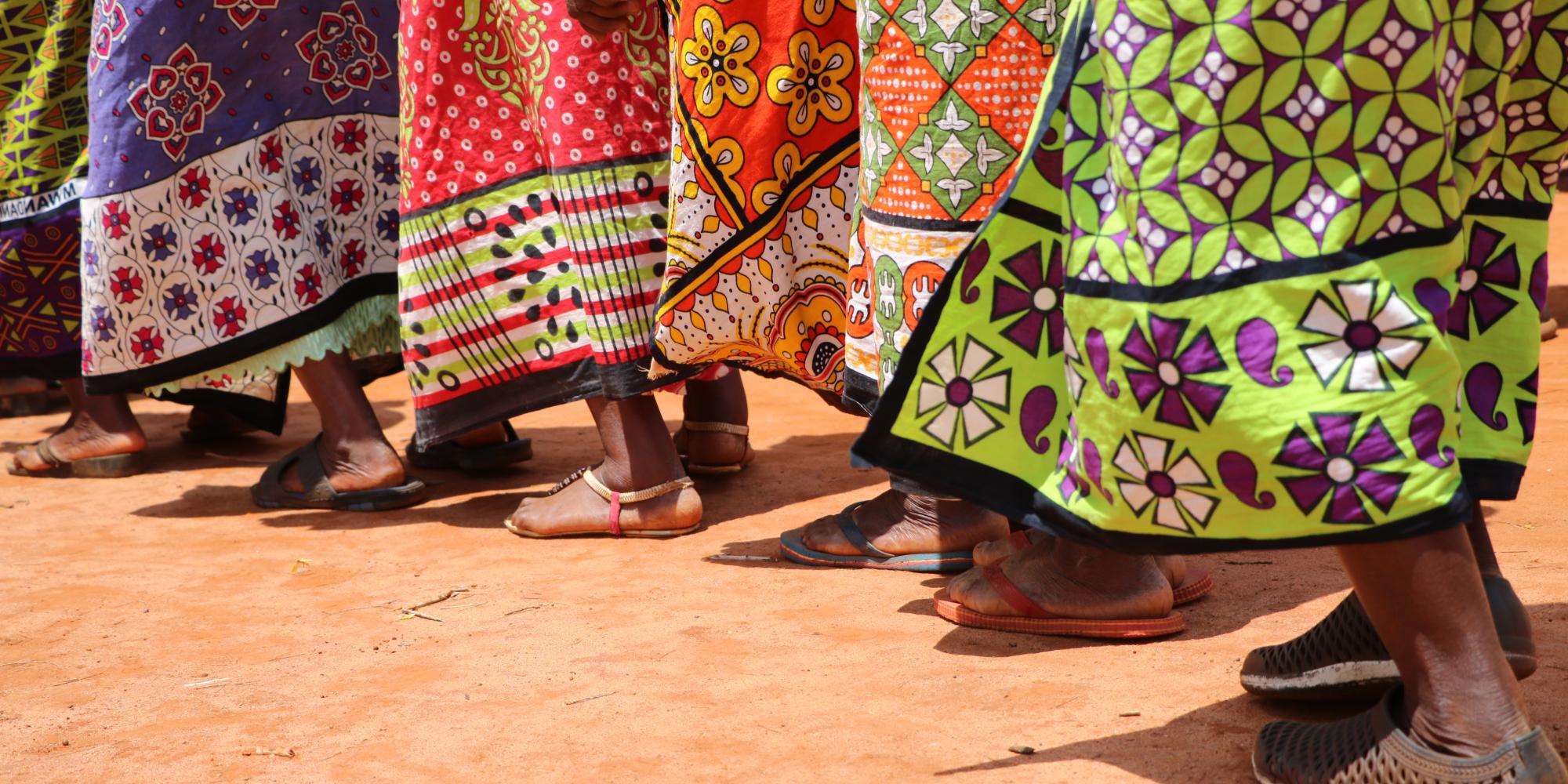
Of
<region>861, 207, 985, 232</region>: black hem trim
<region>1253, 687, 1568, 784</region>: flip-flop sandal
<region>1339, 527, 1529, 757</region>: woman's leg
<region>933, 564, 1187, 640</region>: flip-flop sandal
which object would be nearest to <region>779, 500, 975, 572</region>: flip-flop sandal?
<region>933, 564, 1187, 640</region>: flip-flop sandal

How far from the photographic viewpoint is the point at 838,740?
204cm

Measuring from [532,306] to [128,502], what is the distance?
151 cm

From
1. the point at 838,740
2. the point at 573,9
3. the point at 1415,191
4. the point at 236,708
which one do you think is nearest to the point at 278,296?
the point at 573,9

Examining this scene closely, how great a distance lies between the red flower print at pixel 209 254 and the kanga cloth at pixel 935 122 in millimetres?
2132

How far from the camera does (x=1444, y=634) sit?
62.0 inches

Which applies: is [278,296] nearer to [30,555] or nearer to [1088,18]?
[30,555]

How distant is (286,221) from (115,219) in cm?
42

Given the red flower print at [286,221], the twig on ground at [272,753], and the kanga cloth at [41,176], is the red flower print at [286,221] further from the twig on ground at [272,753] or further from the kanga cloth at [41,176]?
the twig on ground at [272,753]

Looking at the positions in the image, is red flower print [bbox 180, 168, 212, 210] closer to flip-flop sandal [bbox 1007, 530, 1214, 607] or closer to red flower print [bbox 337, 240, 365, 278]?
red flower print [bbox 337, 240, 365, 278]

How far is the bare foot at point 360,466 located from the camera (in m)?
3.84

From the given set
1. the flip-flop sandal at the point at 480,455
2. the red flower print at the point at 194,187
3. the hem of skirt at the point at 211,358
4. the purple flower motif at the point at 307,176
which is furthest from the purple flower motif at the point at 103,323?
the flip-flop sandal at the point at 480,455

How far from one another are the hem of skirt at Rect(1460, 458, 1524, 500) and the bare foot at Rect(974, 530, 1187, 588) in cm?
83

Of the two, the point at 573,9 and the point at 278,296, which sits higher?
the point at 573,9

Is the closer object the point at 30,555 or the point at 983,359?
the point at 983,359
